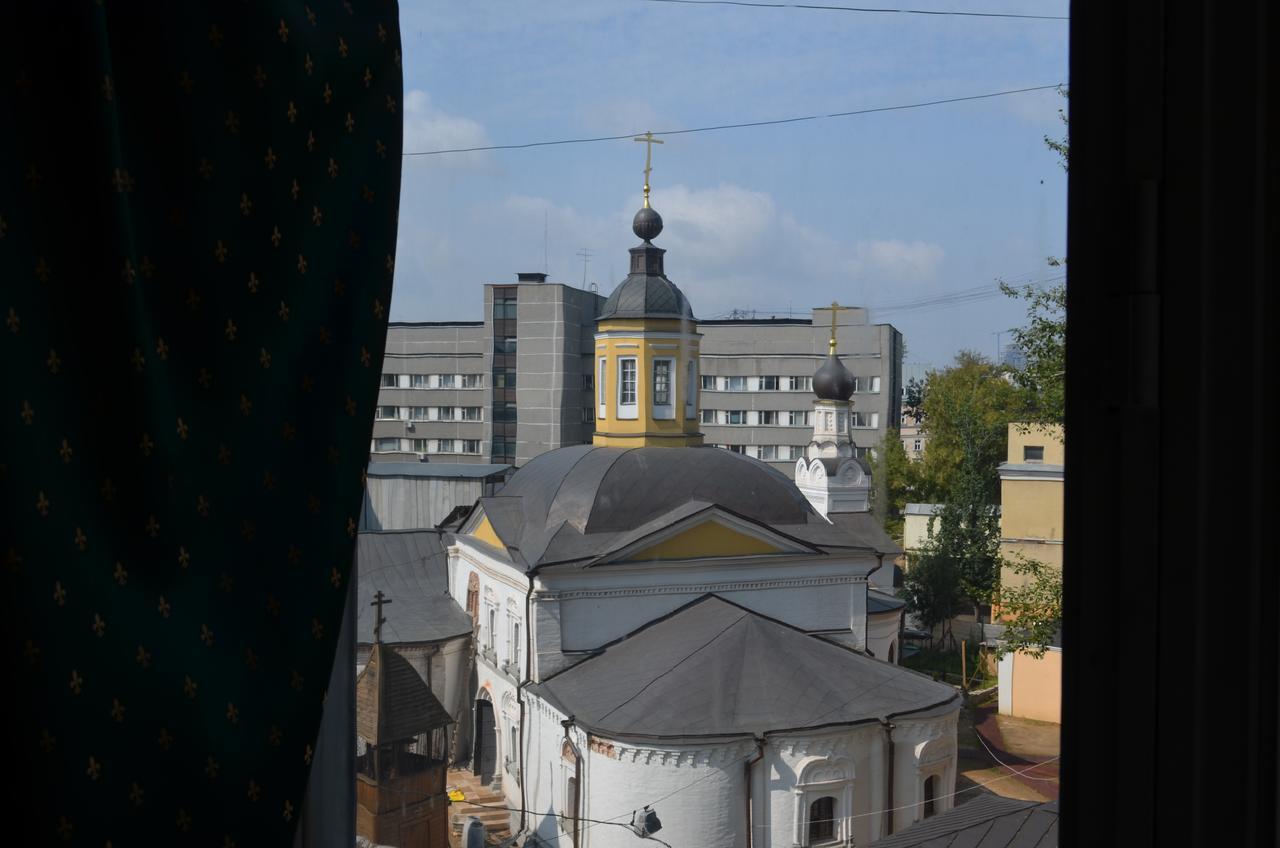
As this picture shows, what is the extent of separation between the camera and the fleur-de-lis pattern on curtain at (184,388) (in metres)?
0.62

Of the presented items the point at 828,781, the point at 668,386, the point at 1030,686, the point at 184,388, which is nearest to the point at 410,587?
the point at 828,781

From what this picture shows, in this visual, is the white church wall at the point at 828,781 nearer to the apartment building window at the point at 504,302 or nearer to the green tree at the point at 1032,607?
the apartment building window at the point at 504,302

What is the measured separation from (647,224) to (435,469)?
2.08 ft

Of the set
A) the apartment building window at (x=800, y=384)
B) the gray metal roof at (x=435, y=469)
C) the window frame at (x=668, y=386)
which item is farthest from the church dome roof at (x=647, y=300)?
the window frame at (x=668, y=386)

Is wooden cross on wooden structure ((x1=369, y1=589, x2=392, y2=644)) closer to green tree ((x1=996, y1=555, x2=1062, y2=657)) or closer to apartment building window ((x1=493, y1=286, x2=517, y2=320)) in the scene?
apartment building window ((x1=493, y1=286, x2=517, y2=320))

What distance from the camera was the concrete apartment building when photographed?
4.78ft

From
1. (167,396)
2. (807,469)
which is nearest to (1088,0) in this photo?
(167,396)

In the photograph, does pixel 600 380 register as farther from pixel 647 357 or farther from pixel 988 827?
pixel 988 827

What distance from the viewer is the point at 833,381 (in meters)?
2.01

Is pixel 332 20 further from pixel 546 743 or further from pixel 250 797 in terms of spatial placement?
pixel 546 743

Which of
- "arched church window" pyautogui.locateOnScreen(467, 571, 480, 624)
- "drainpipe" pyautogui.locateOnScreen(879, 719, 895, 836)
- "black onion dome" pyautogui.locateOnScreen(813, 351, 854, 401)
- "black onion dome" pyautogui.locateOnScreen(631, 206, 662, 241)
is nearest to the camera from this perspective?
"black onion dome" pyautogui.locateOnScreen(813, 351, 854, 401)

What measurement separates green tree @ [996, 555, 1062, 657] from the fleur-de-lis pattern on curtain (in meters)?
0.59

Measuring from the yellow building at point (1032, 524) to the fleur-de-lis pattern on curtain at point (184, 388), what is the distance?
545 mm

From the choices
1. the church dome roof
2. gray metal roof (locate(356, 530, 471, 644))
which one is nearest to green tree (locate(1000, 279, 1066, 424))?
gray metal roof (locate(356, 530, 471, 644))
